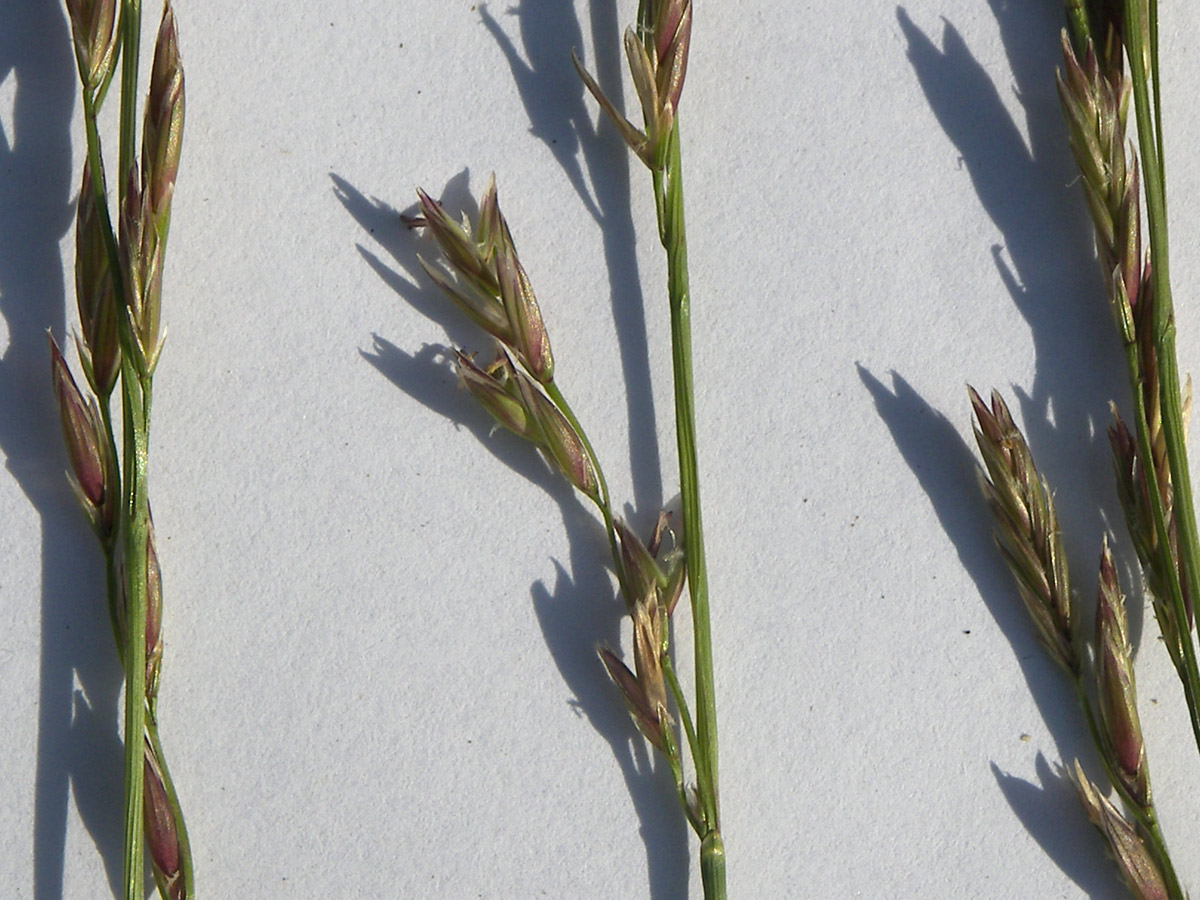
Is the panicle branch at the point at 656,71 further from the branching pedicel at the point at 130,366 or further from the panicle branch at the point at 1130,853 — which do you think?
the panicle branch at the point at 1130,853

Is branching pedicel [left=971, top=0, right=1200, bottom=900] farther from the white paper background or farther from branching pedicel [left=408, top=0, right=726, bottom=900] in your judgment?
branching pedicel [left=408, top=0, right=726, bottom=900]

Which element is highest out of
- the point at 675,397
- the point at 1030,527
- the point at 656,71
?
the point at 656,71

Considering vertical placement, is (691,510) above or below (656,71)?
below

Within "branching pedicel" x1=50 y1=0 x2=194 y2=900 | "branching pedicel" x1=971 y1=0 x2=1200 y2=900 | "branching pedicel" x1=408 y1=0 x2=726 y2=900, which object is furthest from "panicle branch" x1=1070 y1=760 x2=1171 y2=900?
"branching pedicel" x1=50 y1=0 x2=194 y2=900

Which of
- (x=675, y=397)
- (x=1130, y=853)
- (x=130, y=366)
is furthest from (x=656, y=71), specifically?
(x=1130, y=853)

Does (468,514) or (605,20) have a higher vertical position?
(605,20)

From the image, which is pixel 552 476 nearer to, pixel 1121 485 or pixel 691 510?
pixel 691 510

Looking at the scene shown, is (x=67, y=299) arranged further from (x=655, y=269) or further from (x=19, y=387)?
(x=655, y=269)

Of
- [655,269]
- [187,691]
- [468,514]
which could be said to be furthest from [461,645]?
[655,269]
